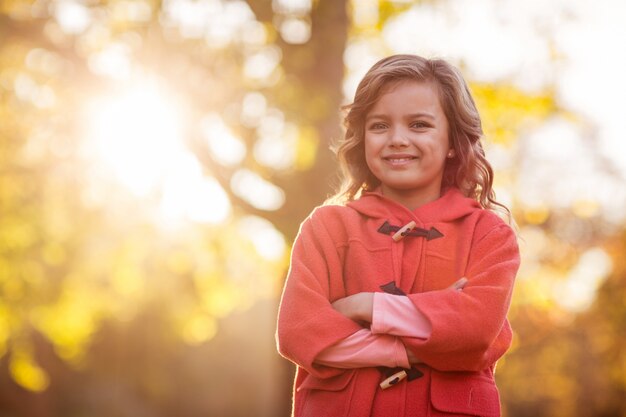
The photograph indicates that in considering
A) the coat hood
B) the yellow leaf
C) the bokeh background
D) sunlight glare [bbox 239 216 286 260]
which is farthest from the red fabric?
the yellow leaf

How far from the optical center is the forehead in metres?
3.24

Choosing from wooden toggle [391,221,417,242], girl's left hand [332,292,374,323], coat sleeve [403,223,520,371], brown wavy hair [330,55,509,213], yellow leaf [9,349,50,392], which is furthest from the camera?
yellow leaf [9,349,50,392]

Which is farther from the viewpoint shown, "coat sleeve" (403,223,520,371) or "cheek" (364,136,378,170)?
"cheek" (364,136,378,170)

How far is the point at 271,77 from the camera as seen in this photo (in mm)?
10414

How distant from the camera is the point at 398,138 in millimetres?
3195

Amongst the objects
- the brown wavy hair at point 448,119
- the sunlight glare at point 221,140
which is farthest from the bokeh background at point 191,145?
the brown wavy hair at point 448,119

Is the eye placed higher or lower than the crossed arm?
higher

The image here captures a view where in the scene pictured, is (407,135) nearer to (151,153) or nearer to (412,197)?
(412,197)

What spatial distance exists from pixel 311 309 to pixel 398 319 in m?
0.30

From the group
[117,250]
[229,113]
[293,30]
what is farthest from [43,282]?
[293,30]

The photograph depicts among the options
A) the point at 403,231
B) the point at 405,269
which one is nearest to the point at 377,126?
the point at 403,231

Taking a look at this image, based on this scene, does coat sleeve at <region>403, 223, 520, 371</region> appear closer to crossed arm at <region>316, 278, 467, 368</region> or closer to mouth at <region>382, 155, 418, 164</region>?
crossed arm at <region>316, 278, 467, 368</region>

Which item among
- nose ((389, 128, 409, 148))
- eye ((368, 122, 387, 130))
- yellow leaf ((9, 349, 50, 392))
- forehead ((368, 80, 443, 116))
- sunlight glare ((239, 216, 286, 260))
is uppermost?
forehead ((368, 80, 443, 116))

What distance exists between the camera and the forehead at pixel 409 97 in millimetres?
3240
